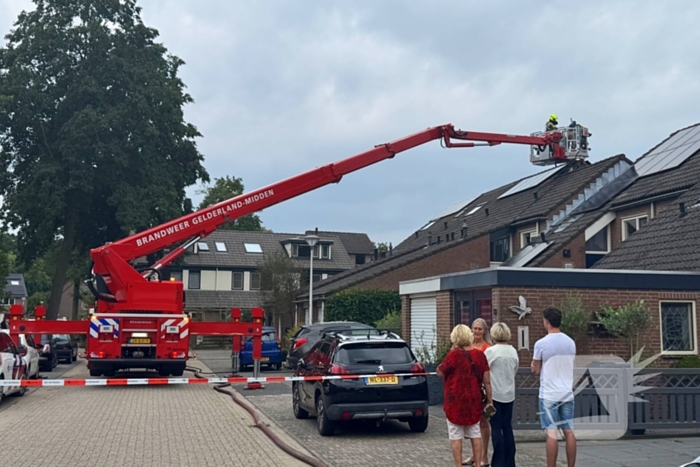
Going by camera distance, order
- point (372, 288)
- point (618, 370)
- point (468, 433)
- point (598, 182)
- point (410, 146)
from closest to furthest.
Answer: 1. point (468, 433)
2. point (618, 370)
3. point (410, 146)
4. point (598, 182)
5. point (372, 288)

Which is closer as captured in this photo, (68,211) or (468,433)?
(468,433)

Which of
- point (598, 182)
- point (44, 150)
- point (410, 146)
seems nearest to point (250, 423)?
point (410, 146)

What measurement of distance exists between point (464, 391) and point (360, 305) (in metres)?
23.5

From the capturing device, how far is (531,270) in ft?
46.8

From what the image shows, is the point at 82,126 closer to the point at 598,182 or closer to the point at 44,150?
the point at 44,150

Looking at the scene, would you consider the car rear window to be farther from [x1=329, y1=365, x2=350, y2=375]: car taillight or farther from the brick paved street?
the brick paved street

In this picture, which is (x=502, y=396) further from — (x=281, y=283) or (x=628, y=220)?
(x=281, y=283)

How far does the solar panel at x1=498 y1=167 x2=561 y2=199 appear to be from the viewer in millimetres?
32791

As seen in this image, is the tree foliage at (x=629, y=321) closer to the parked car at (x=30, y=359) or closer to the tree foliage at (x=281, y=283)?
the parked car at (x=30, y=359)

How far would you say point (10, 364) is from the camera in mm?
15992

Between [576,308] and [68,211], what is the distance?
91.5 ft

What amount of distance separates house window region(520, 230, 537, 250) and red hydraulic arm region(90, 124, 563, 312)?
10817 mm

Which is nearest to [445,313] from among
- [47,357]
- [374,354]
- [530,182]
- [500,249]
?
[374,354]

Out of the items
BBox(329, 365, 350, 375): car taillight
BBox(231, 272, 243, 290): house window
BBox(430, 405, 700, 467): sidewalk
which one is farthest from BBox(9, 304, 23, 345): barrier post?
BBox(231, 272, 243, 290): house window
